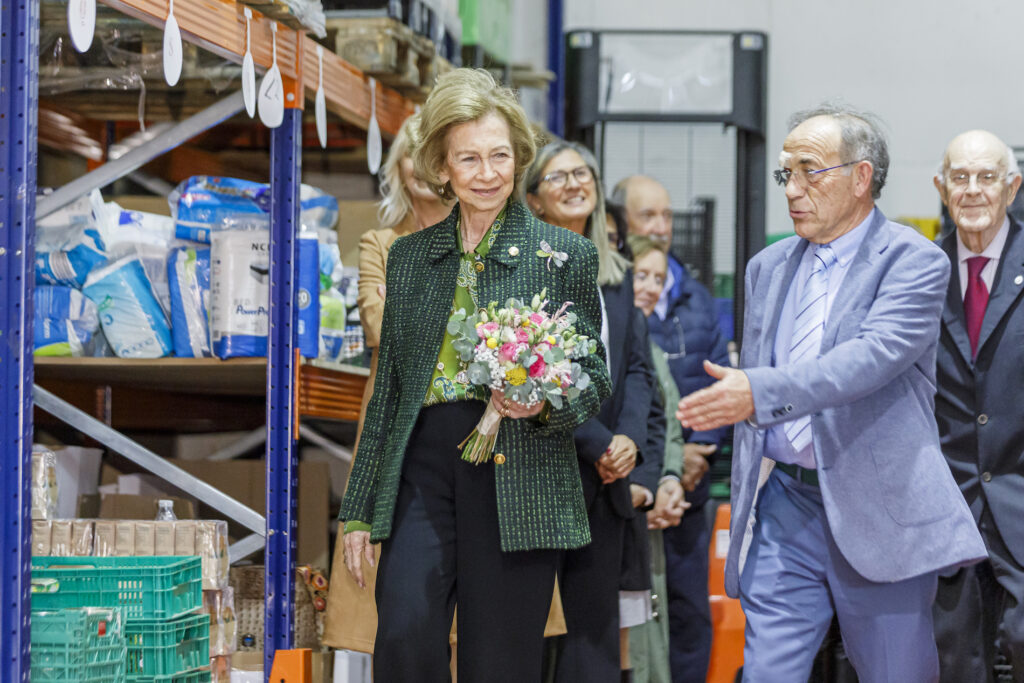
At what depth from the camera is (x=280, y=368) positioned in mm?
4195

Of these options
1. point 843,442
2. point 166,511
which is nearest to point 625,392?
point 843,442

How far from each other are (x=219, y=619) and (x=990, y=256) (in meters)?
2.59

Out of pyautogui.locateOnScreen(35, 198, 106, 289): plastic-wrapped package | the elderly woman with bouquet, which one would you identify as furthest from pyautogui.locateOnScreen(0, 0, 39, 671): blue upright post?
pyautogui.locateOnScreen(35, 198, 106, 289): plastic-wrapped package

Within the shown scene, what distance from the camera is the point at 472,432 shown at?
291cm

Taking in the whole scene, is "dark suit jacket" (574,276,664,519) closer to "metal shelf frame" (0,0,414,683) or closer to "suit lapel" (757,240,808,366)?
"suit lapel" (757,240,808,366)

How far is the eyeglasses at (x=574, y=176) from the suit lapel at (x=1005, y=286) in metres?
1.28

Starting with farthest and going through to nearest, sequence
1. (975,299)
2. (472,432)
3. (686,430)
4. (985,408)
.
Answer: (686,430)
(975,299)
(985,408)
(472,432)

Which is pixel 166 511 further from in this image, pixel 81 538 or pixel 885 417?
pixel 885 417

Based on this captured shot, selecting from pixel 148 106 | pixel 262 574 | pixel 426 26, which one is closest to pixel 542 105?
pixel 426 26

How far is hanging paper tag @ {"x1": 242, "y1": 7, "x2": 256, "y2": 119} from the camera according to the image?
12.7 ft

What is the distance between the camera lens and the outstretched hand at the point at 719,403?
299 centimetres

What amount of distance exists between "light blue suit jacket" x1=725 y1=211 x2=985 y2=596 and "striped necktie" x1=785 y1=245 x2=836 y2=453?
0.25 ft

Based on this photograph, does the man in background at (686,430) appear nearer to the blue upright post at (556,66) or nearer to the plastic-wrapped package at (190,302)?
the plastic-wrapped package at (190,302)

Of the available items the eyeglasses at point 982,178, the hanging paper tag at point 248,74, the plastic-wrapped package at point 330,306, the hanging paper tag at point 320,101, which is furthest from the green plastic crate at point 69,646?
the eyeglasses at point 982,178
